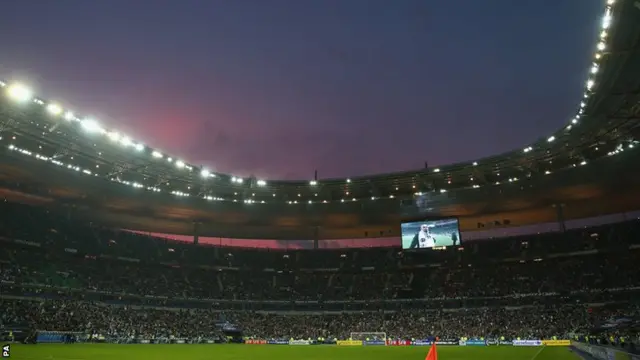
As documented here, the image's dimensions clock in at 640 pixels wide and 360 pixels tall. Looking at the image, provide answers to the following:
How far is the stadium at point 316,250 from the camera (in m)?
43.3

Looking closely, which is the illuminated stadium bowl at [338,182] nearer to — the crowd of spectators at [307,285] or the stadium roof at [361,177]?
the stadium roof at [361,177]

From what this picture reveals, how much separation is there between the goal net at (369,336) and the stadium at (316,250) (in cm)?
57

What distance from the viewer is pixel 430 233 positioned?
60.8m

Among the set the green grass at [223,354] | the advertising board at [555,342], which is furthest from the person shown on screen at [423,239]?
the green grass at [223,354]

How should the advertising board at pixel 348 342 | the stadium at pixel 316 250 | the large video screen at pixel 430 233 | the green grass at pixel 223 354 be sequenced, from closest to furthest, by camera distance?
the green grass at pixel 223 354, the stadium at pixel 316 250, the advertising board at pixel 348 342, the large video screen at pixel 430 233

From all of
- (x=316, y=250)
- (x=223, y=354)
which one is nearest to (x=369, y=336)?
(x=316, y=250)

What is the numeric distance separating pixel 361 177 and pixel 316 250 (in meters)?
26.3

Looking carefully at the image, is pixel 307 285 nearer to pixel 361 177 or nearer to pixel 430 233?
pixel 430 233

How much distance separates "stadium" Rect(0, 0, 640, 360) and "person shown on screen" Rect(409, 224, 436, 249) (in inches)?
7.1

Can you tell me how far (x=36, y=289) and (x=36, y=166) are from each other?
15324 millimetres

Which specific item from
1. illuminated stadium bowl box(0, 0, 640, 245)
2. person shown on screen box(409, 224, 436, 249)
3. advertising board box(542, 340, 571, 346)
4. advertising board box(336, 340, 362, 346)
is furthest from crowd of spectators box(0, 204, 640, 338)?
person shown on screen box(409, 224, 436, 249)

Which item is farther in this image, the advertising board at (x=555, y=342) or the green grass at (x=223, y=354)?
the advertising board at (x=555, y=342)

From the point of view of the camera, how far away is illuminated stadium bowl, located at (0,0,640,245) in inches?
1357

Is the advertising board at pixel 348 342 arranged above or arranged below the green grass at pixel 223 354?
below
